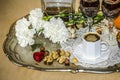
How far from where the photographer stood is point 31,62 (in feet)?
3.98

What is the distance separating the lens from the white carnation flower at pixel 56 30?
1.24 m

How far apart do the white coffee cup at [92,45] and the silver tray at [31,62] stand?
0.06m

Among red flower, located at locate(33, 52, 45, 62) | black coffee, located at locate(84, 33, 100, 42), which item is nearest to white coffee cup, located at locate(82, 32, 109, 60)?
black coffee, located at locate(84, 33, 100, 42)

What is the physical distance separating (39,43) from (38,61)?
0.10 meters

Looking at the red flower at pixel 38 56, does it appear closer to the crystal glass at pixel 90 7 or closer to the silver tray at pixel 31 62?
the silver tray at pixel 31 62

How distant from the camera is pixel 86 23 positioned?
1334 mm

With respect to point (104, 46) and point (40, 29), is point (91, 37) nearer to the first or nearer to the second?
point (104, 46)

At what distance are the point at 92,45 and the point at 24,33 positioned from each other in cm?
25

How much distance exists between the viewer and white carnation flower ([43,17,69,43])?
1.24m

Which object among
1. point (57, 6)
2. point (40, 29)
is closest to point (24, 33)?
point (40, 29)

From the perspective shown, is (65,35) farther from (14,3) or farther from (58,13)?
(14,3)

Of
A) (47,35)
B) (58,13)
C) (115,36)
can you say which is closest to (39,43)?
(47,35)

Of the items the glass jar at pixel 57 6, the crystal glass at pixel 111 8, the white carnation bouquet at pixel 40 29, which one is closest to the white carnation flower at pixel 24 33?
the white carnation bouquet at pixel 40 29

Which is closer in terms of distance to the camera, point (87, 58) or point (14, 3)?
point (87, 58)
